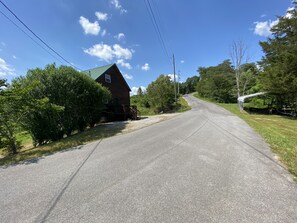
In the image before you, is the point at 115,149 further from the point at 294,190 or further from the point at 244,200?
the point at 294,190

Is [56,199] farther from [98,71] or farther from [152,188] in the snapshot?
[98,71]

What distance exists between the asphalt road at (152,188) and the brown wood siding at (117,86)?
1666 centimetres

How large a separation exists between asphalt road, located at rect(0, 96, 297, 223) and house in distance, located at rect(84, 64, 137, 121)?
41.4 ft

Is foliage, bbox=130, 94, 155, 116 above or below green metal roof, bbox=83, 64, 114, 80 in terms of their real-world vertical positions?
below

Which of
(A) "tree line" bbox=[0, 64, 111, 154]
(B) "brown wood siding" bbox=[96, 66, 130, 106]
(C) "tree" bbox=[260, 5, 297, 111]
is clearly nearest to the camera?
(A) "tree line" bbox=[0, 64, 111, 154]

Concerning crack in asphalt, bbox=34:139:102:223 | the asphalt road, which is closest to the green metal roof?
the asphalt road

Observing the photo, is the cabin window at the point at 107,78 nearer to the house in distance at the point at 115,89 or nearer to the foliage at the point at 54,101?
the house in distance at the point at 115,89

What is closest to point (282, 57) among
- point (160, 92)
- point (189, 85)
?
point (160, 92)

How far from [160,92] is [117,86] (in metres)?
7.10

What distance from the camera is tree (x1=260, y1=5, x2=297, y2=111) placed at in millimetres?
16359

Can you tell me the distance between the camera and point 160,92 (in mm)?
26766

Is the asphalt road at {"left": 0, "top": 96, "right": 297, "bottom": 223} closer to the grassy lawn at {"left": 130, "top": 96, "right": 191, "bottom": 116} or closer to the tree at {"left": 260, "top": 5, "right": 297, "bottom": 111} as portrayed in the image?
the tree at {"left": 260, "top": 5, "right": 297, "bottom": 111}

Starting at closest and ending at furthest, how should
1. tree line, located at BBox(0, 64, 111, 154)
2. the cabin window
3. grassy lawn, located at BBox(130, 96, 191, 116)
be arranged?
tree line, located at BBox(0, 64, 111, 154) < the cabin window < grassy lawn, located at BBox(130, 96, 191, 116)

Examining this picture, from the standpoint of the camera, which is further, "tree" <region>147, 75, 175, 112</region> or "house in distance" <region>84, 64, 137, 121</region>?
"tree" <region>147, 75, 175, 112</region>
